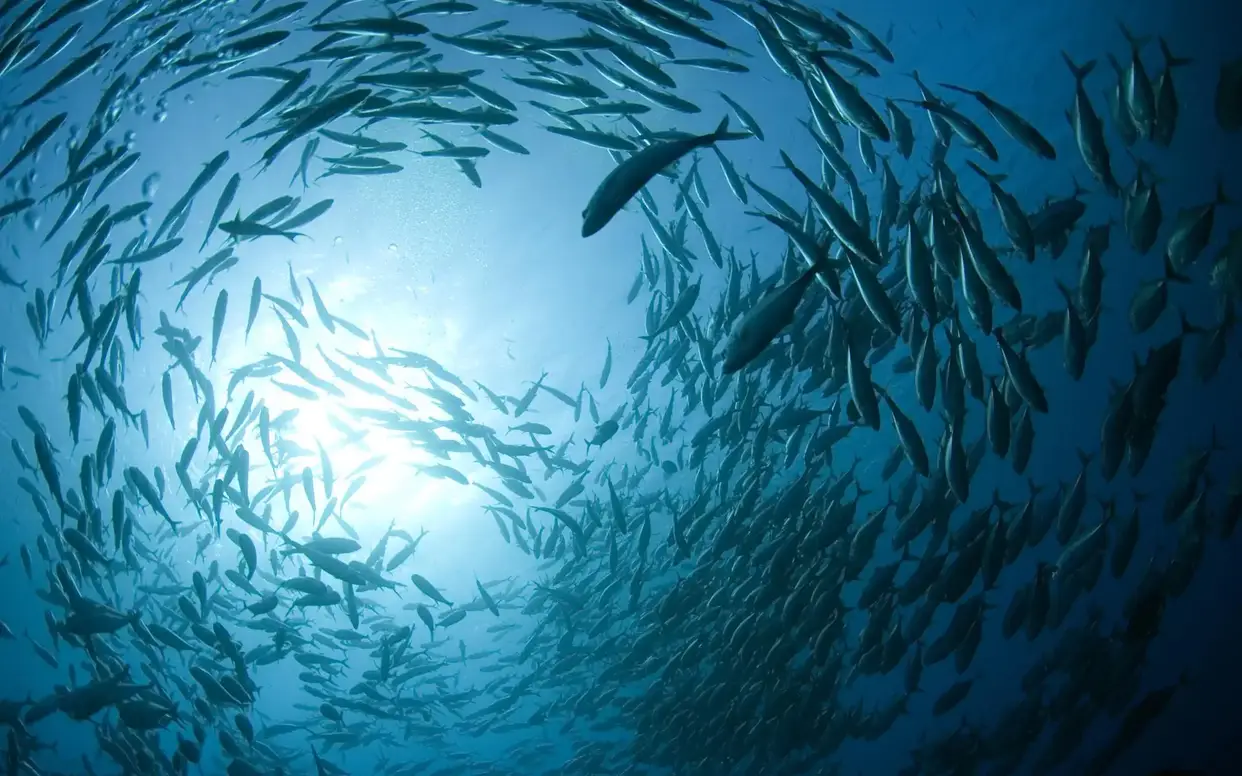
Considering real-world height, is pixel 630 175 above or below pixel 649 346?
below

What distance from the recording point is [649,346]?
7.61 meters

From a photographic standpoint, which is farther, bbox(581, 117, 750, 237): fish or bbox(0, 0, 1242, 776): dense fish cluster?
bbox(0, 0, 1242, 776): dense fish cluster

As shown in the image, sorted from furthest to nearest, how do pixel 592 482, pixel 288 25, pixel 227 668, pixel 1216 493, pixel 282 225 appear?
pixel 1216 493
pixel 592 482
pixel 227 668
pixel 288 25
pixel 282 225

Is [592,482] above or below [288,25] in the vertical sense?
below

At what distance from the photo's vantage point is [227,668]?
14.2 metres

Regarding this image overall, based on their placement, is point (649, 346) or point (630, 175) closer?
point (630, 175)

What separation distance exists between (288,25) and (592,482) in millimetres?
12220

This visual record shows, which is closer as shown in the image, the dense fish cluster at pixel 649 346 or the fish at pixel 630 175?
the fish at pixel 630 175

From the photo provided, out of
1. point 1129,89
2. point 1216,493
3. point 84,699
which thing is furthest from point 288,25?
point 1216,493

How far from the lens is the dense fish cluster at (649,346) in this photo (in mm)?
4699

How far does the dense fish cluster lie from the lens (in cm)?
470

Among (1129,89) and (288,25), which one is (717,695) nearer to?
(1129,89)

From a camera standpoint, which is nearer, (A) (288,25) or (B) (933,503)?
(B) (933,503)

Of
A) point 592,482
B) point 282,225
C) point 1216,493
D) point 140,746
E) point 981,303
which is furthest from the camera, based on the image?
point 1216,493
